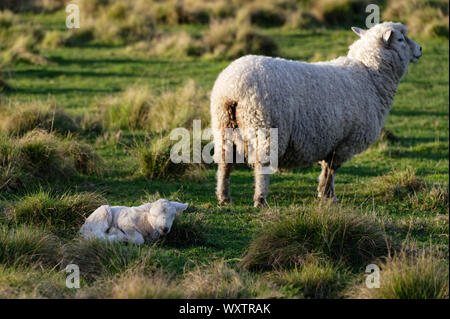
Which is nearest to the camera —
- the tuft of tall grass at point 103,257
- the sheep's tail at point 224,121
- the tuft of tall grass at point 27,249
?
the tuft of tall grass at point 103,257

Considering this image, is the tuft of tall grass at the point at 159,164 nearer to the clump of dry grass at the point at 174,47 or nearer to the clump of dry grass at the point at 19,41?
the clump of dry grass at the point at 19,41

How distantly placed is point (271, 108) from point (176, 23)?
16.1 metres

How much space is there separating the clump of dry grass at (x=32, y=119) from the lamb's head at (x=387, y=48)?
474 cm

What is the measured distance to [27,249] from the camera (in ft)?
19.9

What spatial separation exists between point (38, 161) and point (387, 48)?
5.03 meters

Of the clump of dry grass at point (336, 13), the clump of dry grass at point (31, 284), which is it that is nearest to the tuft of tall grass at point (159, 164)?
the clump of dry grass at point (31, 284)

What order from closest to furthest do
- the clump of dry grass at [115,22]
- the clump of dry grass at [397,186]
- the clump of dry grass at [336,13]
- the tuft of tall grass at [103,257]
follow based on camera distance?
the tuft of tall grass at [103,257], the clump of dry grass at [397,186], the clump of dry grass at [115,22], the clump of dry grass at [336,13]

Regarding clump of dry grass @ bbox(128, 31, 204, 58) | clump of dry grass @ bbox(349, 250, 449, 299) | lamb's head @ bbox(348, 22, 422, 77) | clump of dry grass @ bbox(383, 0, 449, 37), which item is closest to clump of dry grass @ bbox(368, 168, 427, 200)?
lamb's head @ bbox(348, 22, 422, 77)

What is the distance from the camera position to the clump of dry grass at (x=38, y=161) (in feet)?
28.4

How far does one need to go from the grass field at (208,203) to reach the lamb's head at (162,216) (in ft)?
0.81

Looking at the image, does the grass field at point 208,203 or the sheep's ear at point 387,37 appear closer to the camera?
the grass field at point 208,203

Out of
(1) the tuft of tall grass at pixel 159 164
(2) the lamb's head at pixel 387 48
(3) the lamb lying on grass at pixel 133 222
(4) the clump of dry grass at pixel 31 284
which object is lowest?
(4) the clump of dry grass at pixel 31 284

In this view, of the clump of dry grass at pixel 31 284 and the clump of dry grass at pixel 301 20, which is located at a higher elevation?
the clump of dry grass at pixel 301 20

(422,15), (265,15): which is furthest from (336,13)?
(422,15)
